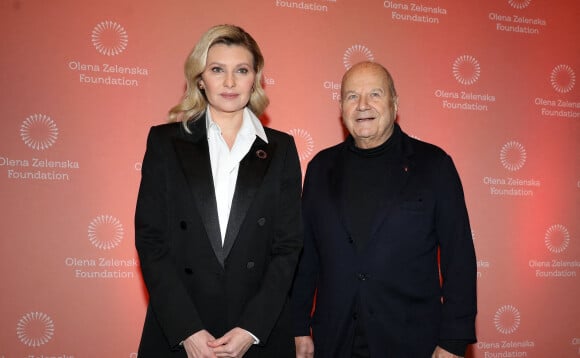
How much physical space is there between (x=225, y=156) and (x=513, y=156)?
2.66 metres

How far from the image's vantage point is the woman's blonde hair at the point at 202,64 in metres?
2.10

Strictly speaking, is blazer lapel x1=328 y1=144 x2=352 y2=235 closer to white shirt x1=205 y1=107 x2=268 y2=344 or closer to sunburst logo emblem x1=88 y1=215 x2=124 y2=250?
white shirt x1=205 y1=107 x2=268 y2=344

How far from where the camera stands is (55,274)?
3100 mm

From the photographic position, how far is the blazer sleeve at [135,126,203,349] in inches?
73.5

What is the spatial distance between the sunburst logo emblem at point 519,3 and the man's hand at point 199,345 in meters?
3.43

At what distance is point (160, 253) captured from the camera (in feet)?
6.43

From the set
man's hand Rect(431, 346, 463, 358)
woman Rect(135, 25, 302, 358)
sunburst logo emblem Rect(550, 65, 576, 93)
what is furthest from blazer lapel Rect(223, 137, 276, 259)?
sunburst logo emblem Rect(550, 65, 576, 93)

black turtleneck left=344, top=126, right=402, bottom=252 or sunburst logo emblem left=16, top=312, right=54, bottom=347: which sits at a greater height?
black turtleneck left=344, top=126, right=402, bottom=252

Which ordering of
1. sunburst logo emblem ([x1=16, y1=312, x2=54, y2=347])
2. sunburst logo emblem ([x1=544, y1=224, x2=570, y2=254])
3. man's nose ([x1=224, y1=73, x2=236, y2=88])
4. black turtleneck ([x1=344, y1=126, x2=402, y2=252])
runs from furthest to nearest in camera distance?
sunburst logo emblem ([x1=544, y1=224, x2=570, y2=254]) → sunburst logo emblem ([x1=16, y1=312, x2=54, y2=347]) → black turtleneck ([x1=344, y1=126, x2=402, y2=252]) → man's nose ([x1=224, y1=73, x2=236, y2=88])

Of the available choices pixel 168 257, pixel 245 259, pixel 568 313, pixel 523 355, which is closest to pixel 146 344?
pixel 168 257

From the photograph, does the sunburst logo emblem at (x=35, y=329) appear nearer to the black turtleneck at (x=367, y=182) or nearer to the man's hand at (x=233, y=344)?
the man's hand at (x=233, y=344)

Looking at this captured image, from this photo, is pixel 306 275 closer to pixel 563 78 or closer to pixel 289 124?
pixel 289 124

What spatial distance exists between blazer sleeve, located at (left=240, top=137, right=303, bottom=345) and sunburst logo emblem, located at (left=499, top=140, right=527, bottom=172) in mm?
2297

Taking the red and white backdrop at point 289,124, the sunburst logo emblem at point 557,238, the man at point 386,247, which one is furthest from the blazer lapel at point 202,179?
the sunburst logo emblem at point 557,238
